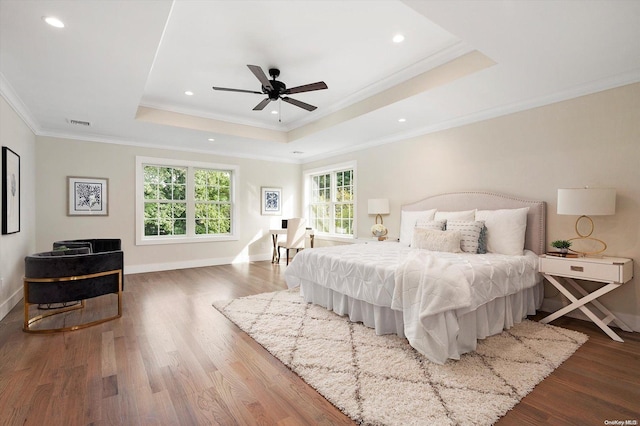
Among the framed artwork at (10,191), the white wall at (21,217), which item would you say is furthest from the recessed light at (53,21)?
the framed artwork at (10,191)

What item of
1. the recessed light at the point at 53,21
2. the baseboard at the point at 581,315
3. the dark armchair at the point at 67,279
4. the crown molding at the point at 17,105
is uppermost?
the recessed light at the point at 53,21

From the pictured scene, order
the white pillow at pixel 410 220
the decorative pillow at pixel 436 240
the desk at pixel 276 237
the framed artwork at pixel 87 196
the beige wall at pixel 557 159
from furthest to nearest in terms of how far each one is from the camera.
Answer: the desk at pixel 276 237, the framed artwork at pixel 87 196, the white pillow at pixel 410 220, the decorative pillow at pixel 436 240, the beige wall at pixel 557 159

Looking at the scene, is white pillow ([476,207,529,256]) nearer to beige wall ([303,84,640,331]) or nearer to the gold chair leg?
beige wall ([303,84,640,331])

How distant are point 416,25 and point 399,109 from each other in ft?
4.30

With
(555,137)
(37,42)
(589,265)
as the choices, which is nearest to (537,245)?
(589,265)

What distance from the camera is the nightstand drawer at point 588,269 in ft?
8.57

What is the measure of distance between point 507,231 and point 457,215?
24.8 inches

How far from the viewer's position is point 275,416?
5.54 ft

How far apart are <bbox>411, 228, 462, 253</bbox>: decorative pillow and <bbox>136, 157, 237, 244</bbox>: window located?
14.1ft

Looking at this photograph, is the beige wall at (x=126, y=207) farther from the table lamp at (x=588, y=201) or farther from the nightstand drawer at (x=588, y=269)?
the table lamp at (x=588, y=201)

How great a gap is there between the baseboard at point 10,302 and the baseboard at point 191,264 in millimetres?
1626

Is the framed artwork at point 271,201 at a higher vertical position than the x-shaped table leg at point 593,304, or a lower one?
higher

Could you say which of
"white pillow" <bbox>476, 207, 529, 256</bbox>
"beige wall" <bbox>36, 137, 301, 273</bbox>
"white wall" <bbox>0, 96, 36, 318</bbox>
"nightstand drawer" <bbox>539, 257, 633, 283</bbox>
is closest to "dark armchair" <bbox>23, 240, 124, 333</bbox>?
"white wall" <bbox>0, 96, 36, 318</bbox>

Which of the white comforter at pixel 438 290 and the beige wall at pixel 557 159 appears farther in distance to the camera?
the beige wall at pixel 557 159
